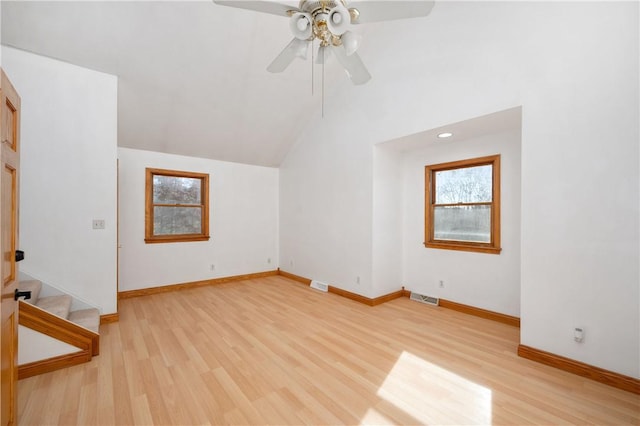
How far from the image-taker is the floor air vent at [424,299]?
3.99 meters

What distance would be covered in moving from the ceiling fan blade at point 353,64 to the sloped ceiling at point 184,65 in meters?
1.42

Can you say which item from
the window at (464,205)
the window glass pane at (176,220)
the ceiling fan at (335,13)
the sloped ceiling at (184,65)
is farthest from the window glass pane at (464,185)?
the window glass pane at (176,220)

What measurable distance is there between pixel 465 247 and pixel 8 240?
14.3ft

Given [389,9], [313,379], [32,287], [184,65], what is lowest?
[313,379]

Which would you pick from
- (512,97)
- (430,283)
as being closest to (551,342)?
(430,283)

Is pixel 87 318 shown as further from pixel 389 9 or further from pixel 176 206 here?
pixel 389 9

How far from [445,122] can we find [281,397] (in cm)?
320

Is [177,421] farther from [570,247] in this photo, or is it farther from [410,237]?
[410,237]

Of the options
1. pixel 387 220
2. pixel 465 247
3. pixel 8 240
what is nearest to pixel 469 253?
pixel 465 247

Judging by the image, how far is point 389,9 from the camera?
5.61 feet

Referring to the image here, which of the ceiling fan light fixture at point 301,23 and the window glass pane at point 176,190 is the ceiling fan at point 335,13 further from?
the window glass pane at point 176,190

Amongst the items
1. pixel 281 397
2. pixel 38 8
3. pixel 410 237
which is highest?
pixel 38 8

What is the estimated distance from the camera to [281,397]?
77.0 inches

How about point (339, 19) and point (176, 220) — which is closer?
point (339, 19)
